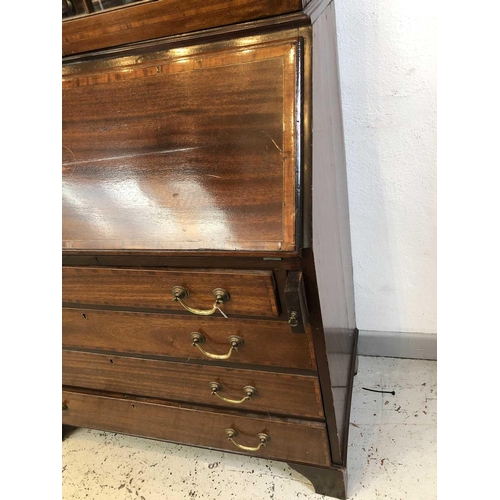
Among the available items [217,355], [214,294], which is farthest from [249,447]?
[214,294]

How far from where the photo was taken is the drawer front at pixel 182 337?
0.94 m

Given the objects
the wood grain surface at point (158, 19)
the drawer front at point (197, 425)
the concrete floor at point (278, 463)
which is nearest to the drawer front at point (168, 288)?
the drawer front at point (197, 425)

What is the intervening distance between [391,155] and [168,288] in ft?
2.66

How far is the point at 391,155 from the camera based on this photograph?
133 centimetres

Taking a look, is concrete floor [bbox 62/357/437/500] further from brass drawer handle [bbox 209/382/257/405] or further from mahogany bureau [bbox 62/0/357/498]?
brass drawer handle [bbox 209/382/257/405]

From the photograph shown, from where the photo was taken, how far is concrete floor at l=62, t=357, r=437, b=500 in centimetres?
122

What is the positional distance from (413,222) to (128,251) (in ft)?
3.04

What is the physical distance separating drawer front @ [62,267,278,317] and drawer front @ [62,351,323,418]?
197 mm

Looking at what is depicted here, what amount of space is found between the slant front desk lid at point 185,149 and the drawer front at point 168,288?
0.23 ft

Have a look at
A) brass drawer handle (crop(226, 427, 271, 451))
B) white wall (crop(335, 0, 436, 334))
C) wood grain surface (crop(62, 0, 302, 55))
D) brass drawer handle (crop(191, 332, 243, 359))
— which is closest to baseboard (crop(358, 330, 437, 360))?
white wall (crop(335, 0, 436, 334))

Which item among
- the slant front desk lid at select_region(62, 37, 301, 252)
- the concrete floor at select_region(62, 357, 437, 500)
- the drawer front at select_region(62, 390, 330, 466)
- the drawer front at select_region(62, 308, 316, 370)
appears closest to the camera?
the slant front desk lid at select_region(62, 37, 301, 252)
